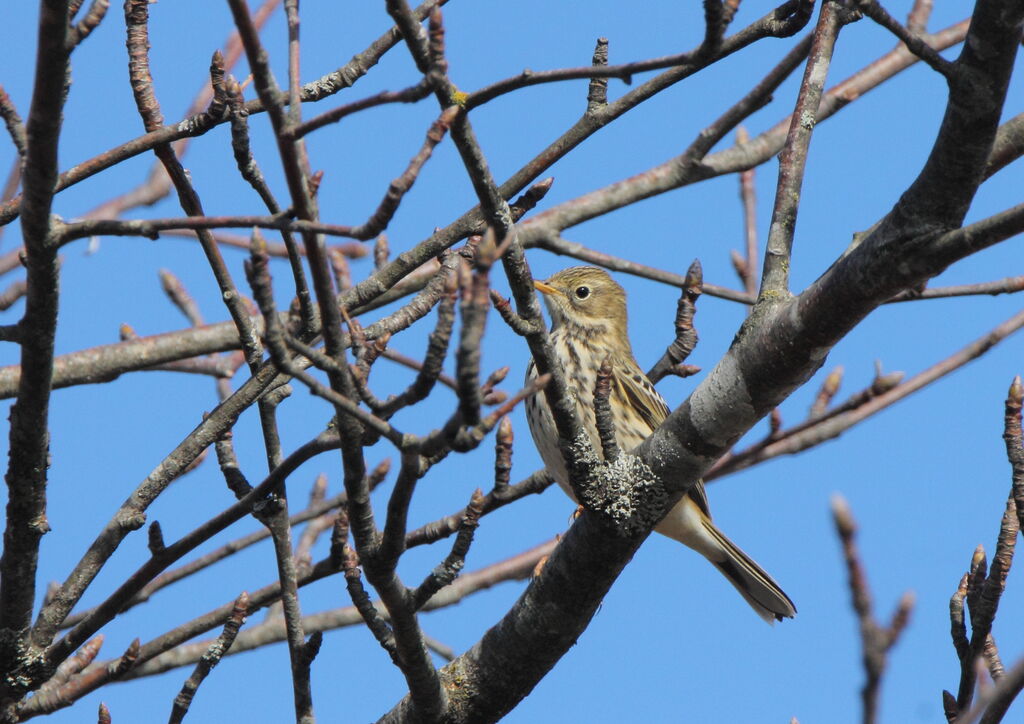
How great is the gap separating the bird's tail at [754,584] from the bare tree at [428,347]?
1821mm

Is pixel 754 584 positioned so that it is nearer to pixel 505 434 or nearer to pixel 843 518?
pixel 505 434

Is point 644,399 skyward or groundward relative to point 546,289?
groundward

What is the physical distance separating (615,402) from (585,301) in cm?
111

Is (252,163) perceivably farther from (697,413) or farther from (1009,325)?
(1009,325)

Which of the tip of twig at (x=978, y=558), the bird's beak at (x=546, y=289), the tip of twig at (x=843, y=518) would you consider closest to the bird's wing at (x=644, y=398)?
the bird's beak at (x=546, y=289)

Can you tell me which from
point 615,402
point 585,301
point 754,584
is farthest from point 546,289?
point 754,584

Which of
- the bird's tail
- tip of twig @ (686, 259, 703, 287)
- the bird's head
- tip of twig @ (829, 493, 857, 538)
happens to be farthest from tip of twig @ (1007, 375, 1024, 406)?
the bird's head

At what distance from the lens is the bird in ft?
22.8

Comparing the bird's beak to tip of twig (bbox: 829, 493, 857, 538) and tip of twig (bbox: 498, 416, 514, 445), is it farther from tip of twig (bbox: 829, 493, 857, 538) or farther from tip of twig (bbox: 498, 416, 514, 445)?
tip of twig (bbox: 829, 493, 857, 538)

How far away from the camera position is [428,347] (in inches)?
109

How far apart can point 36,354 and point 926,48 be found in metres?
2.46

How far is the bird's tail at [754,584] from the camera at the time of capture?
7062 mm

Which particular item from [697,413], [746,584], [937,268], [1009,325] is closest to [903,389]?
[1009,325]

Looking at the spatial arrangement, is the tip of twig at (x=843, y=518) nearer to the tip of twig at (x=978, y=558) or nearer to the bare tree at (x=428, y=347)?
the bare tree at (x=428, y=347)
